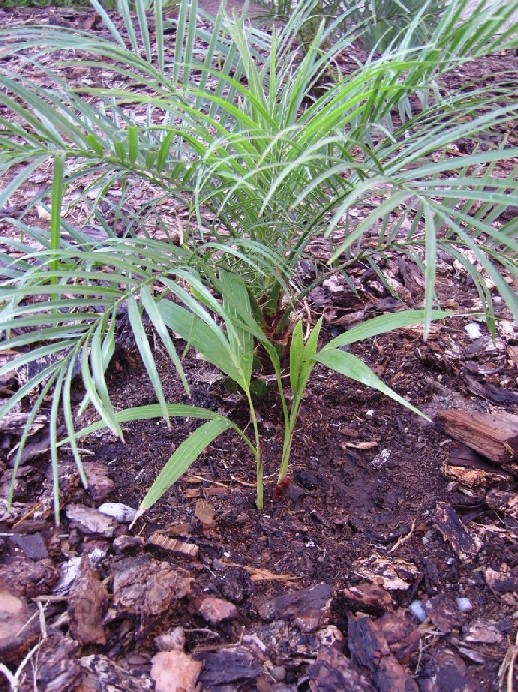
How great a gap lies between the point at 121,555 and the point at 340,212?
589 mm

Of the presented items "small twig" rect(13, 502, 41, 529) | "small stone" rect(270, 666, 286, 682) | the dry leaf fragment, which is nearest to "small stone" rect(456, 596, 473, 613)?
"small stone" rect(270, 666, 286, 682)

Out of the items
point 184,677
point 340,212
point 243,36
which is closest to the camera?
point 340,212

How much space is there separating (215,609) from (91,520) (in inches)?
9.5

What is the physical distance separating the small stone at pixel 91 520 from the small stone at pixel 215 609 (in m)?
0.18

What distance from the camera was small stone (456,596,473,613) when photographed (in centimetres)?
91

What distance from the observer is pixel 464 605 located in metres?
0.91

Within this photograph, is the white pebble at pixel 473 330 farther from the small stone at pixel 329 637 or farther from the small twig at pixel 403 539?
the small stone at pixel 329 637

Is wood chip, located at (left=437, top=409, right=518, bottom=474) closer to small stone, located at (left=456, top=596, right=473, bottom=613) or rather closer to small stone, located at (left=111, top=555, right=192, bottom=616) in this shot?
small stone, located at (left=456, top=596, right=473, bottom=613)

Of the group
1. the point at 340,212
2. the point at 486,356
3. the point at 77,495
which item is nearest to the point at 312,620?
the point at 77,495

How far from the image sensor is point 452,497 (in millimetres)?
1089

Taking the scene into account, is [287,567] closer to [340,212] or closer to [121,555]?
[121,555]

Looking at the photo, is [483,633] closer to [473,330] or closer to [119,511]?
[119,511]

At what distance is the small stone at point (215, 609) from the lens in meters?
0.87

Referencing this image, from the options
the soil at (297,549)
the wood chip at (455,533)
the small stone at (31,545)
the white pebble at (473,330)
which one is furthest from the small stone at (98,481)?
the white pebble at (473,330)
